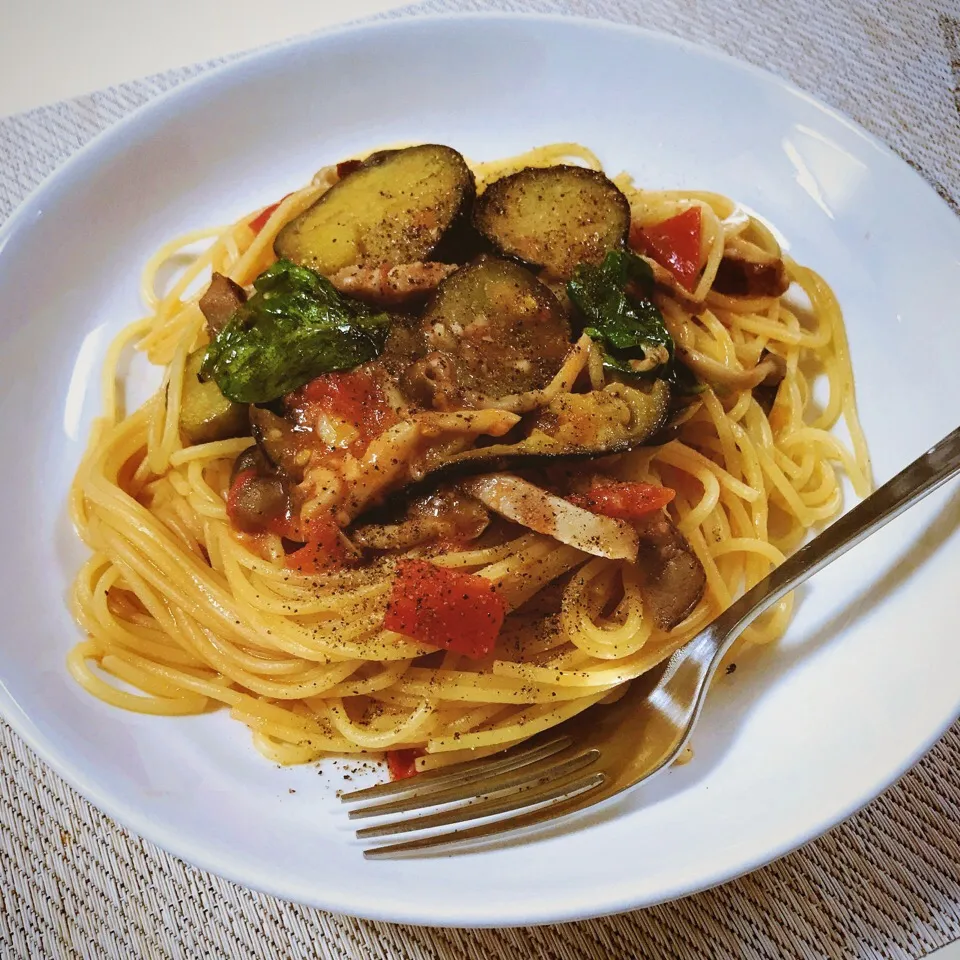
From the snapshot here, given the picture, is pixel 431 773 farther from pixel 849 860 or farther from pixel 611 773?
pixel 849 860

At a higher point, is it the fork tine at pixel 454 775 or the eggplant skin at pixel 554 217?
the eggplant skin at pixel 554 217

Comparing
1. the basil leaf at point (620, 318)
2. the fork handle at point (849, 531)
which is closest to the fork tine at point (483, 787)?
the fork handle at point (849, 531)

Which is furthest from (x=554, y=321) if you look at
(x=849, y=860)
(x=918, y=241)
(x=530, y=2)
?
(x=530, y=2)

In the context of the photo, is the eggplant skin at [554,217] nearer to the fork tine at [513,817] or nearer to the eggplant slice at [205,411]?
the eggplant slice at [205,411]

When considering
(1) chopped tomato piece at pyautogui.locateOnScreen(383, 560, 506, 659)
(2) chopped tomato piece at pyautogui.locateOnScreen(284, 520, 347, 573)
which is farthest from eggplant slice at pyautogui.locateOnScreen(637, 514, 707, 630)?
(2) chopped tomato piece at pyautogui.locateOnScreen(284, 520, 347, 573)

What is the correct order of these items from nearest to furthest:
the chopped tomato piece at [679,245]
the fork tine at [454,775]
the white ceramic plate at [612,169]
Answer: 1. the white ceramic plate at [612,169]
2. the fork tine at [454,775]
3. the chopped tomato piece at [679,245]

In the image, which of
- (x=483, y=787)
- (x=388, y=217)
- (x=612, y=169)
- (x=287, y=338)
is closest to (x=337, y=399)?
(x=287, y=338)

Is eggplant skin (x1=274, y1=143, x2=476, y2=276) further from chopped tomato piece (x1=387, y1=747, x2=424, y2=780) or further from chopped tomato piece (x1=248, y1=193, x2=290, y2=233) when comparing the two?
chopped tomato piece (x1=387, y1=747, x2=424, y2=780)
